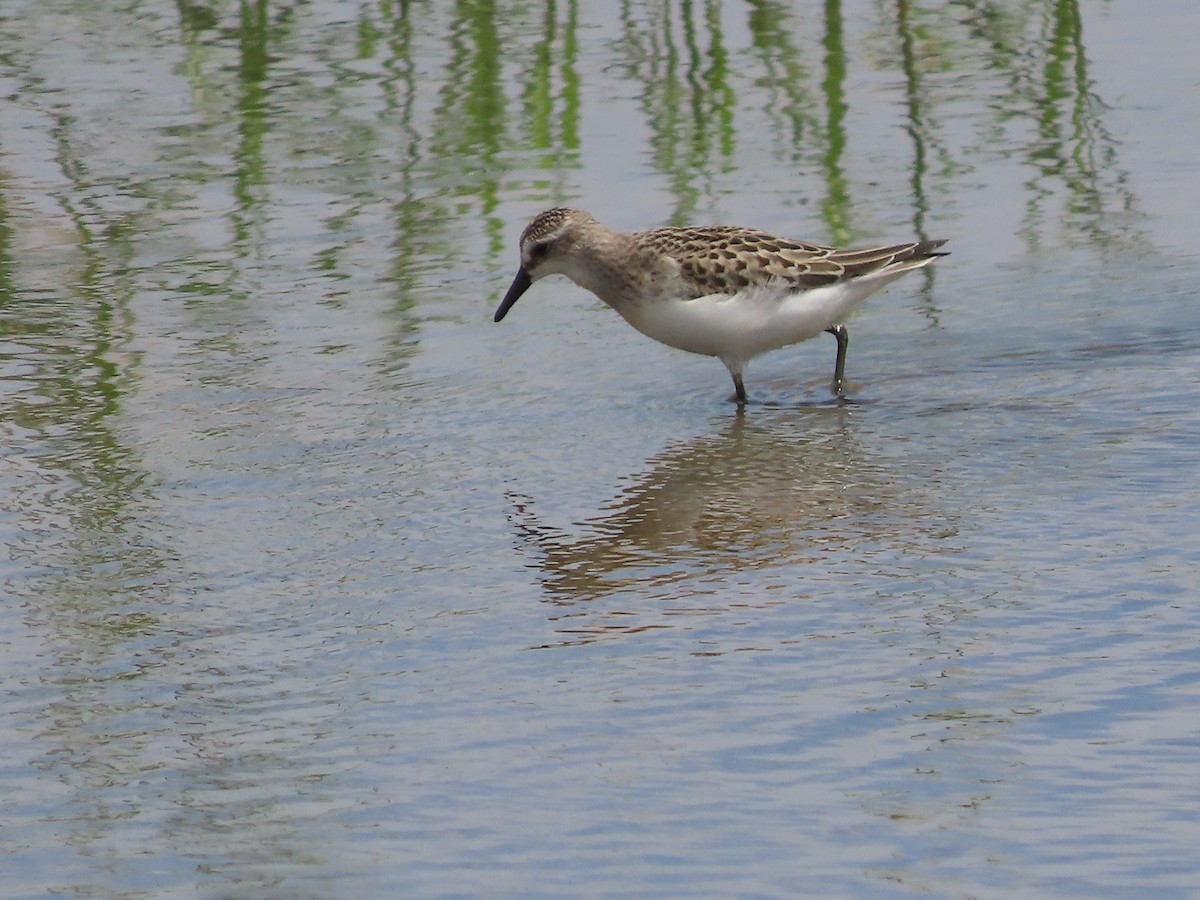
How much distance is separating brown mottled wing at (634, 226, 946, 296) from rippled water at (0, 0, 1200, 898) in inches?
16.2

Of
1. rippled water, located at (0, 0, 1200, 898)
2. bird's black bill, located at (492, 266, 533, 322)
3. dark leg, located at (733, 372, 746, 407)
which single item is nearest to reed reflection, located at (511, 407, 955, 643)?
rippled water, located at (0, 0, 1200, 898)

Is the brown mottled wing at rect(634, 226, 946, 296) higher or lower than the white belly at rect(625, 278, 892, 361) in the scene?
higher

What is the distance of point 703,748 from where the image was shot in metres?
4.90

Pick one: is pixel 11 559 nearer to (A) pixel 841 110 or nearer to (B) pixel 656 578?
(B) pixel 656 578

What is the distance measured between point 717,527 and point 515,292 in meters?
2.55

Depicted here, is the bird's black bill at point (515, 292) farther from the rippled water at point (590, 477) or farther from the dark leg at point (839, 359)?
the dark leg at point (839, 359)

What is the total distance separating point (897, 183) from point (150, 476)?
4.76 m

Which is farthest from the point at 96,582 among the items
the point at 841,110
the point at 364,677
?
the point at 841,110

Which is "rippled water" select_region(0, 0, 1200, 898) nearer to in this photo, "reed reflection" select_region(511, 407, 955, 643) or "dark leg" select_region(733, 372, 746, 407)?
"reed reflection" select_region(511, 407, 955, 643)

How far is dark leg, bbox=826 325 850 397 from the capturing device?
27.5 ft

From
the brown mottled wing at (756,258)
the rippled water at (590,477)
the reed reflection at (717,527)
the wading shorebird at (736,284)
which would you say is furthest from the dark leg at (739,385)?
the reed reflection at (717,527)

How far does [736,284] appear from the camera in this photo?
27.6ft

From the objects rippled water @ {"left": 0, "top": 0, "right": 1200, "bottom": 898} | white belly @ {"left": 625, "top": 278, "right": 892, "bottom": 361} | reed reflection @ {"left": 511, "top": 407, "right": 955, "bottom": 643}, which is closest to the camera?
rippled water @ {"left": 0, "top": 0, "right": 1200, "bottom": 898}

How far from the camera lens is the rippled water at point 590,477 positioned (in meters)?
4.61
